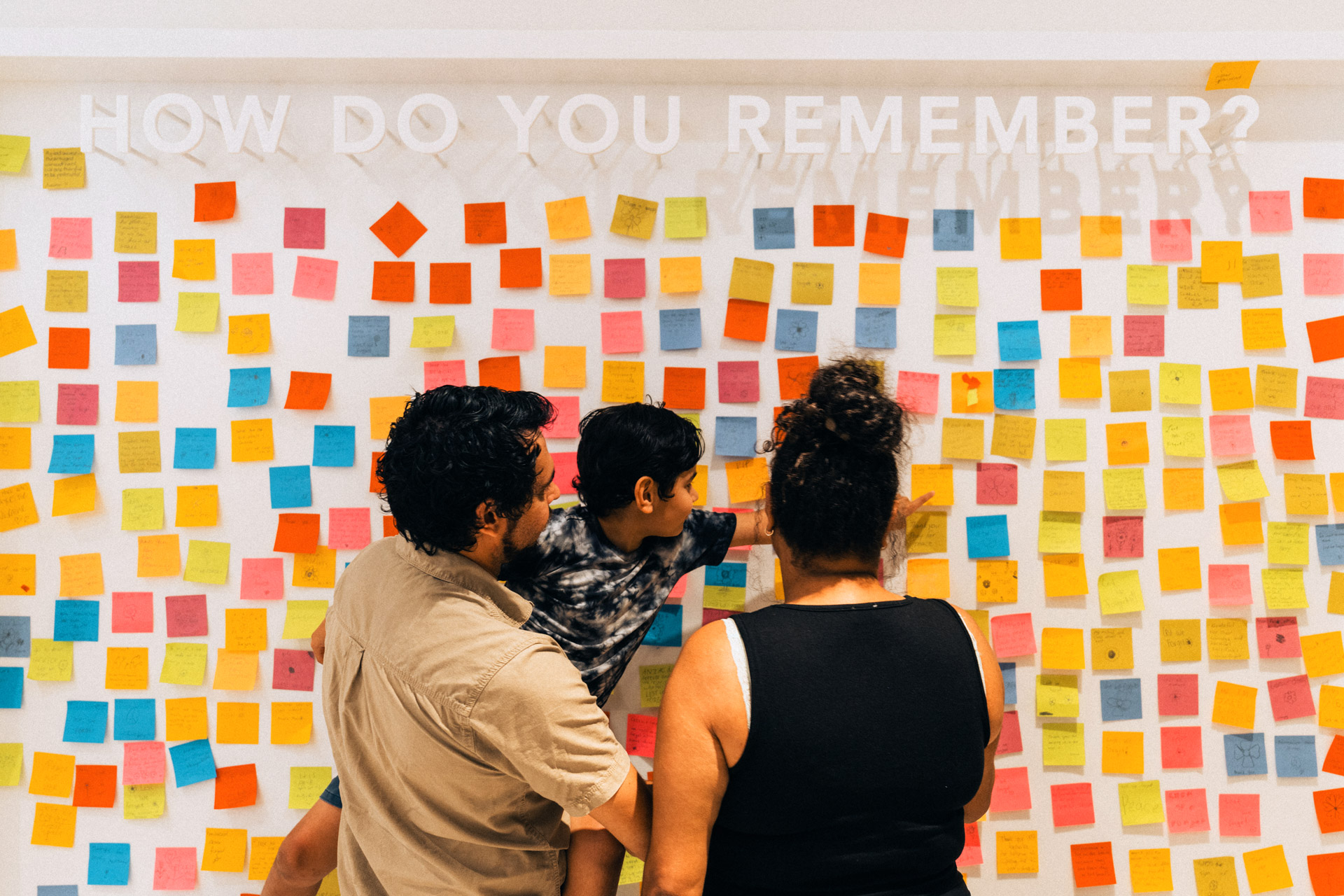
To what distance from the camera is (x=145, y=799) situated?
1.56m

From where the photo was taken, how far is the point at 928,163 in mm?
1522

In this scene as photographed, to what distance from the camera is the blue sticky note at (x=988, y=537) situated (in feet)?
5.06

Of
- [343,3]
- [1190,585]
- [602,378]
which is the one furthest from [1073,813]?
[343,3]

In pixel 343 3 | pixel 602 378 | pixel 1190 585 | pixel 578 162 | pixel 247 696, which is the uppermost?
pixel 343 3

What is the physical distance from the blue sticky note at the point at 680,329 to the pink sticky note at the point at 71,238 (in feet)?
4.17

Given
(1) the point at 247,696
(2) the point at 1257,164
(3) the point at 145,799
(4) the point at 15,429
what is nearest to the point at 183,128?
(4) the point at 15,429

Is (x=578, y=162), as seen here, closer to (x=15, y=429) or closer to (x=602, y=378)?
(x=602, y=378)

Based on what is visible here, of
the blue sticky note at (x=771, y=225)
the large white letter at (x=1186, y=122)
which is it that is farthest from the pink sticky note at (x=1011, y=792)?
the large white letter at (x=1186, y=122)

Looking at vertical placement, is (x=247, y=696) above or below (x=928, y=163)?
below

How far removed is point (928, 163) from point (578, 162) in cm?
75

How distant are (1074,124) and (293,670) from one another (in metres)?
2.00

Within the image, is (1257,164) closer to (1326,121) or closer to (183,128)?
(1326,121)

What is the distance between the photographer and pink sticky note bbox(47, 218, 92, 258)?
5.08 feet

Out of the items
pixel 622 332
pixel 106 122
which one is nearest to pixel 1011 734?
pixel 622 332
